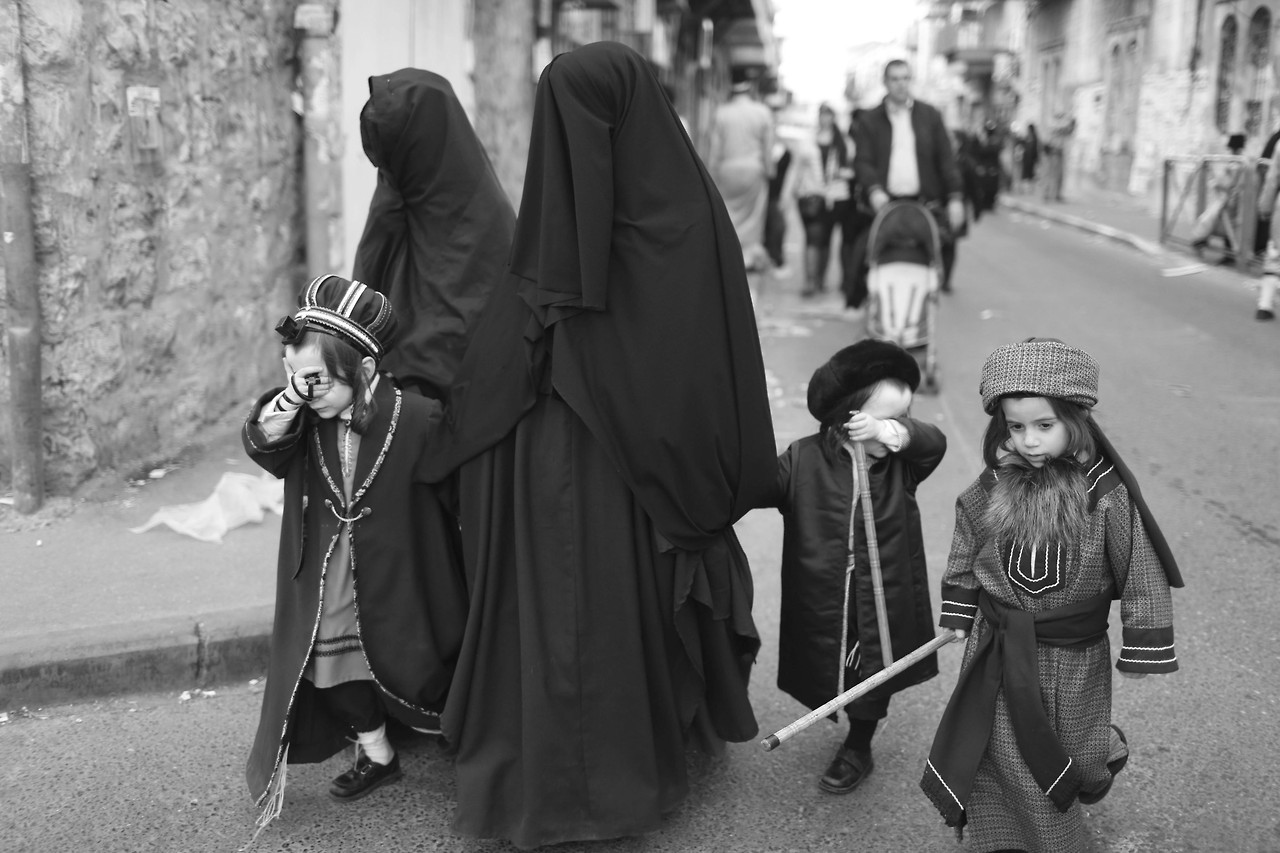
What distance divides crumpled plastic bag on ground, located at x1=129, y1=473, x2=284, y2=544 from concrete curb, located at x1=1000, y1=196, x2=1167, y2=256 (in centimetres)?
1408

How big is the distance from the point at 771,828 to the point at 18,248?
352cm

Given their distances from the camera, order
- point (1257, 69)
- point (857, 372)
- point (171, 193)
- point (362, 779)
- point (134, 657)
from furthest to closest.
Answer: point (1257, 69)
point (171, 193)
point (134, 657)
point (362, 779)
point (857, 372)

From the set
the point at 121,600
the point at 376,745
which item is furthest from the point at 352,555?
the point at 121,600

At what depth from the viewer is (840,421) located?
3.24 metres

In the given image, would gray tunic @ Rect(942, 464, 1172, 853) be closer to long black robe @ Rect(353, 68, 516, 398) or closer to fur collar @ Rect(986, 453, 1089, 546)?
fur collar @ Rect(986, 453, 1089, 546)

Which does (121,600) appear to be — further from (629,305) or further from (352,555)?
(629,305)

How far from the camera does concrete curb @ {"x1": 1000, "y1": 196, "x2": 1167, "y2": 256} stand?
1709 cm

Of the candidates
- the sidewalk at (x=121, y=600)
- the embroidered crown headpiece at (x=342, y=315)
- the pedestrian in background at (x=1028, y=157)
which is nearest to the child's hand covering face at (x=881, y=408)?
the embroidered crown headpiece at (x=342, y=315)

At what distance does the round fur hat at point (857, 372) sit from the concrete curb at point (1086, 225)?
14.6 metres

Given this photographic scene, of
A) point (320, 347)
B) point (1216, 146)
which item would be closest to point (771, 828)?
point (320, 347)

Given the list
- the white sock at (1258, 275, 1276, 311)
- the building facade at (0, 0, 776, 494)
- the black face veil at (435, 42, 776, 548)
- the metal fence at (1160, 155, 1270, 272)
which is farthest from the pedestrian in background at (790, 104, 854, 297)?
the black face veil at (435, 42, 776, 548)

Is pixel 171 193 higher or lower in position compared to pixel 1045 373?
higher

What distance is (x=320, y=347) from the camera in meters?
3.03

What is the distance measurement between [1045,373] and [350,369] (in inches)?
64.8
